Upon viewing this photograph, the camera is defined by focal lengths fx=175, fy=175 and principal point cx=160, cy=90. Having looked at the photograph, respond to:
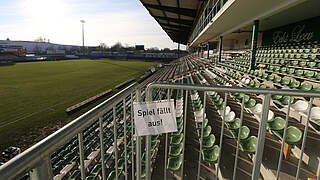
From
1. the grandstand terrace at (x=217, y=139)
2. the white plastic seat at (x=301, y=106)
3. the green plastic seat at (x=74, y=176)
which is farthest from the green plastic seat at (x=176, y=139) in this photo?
the white plastic seat at (x=301, y=106)

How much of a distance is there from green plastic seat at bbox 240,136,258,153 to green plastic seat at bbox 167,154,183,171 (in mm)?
1074

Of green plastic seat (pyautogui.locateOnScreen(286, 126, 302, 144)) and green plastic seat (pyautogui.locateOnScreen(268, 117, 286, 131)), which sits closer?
Answer: green plastic seat (pyautogui.locateOnScreen(286, 126, 302, 144))

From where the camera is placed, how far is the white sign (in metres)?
1.63

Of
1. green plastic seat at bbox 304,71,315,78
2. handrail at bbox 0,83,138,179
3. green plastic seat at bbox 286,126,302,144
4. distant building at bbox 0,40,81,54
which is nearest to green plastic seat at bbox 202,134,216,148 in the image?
green plastic seat at bbox 286,126,302,144

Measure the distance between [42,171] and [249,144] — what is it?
288 centimetres

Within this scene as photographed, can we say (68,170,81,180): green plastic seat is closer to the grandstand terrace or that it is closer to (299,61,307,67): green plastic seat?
the grandstand terrace

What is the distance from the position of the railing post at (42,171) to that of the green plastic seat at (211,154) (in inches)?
94.3

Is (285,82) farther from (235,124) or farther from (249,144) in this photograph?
(249,144)

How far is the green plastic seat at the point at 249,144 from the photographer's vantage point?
108 inches

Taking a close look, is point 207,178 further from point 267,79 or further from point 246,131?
point 267,79

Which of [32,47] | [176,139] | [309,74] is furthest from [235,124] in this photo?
[32,47]

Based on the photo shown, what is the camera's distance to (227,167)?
2.84 m

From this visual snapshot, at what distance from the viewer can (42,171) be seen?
0.92 m

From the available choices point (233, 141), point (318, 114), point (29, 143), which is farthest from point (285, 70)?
point (29, 143)
